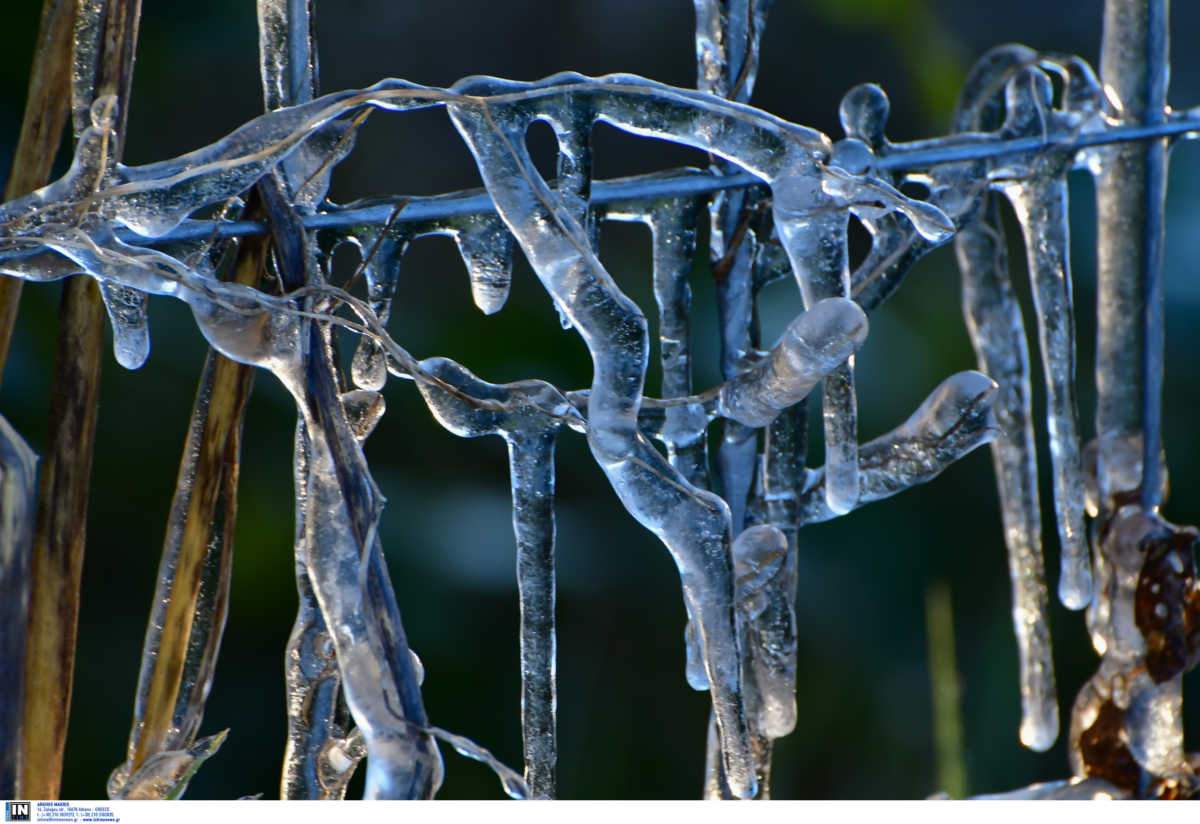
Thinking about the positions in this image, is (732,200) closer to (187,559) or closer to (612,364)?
(612,364)

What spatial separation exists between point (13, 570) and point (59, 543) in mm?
24

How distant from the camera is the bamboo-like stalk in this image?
0.36 m

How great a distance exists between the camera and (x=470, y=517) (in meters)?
0.65

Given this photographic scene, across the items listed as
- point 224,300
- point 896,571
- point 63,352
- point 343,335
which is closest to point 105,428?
point 343,335

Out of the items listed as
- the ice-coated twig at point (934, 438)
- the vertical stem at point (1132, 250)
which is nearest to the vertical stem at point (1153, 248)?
the vertical stem at point (1132, 250)

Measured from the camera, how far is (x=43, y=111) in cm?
36

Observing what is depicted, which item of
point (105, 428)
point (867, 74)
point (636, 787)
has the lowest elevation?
point (636, 787)

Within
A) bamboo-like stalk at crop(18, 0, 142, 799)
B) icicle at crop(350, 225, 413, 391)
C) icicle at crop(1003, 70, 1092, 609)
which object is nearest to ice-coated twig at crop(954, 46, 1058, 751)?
icicle at crop(1003, 70, 1092, 609)

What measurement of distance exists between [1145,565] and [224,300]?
0.38 meters

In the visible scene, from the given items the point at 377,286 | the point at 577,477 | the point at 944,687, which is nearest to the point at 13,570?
the point at 377,286

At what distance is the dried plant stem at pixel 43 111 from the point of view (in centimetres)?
35

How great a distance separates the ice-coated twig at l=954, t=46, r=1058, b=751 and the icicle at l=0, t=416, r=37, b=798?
1.28 ft

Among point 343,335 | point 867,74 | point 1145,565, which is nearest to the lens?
point 1145,565

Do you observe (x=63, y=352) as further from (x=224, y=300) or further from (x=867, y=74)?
(x=867, y=74)
